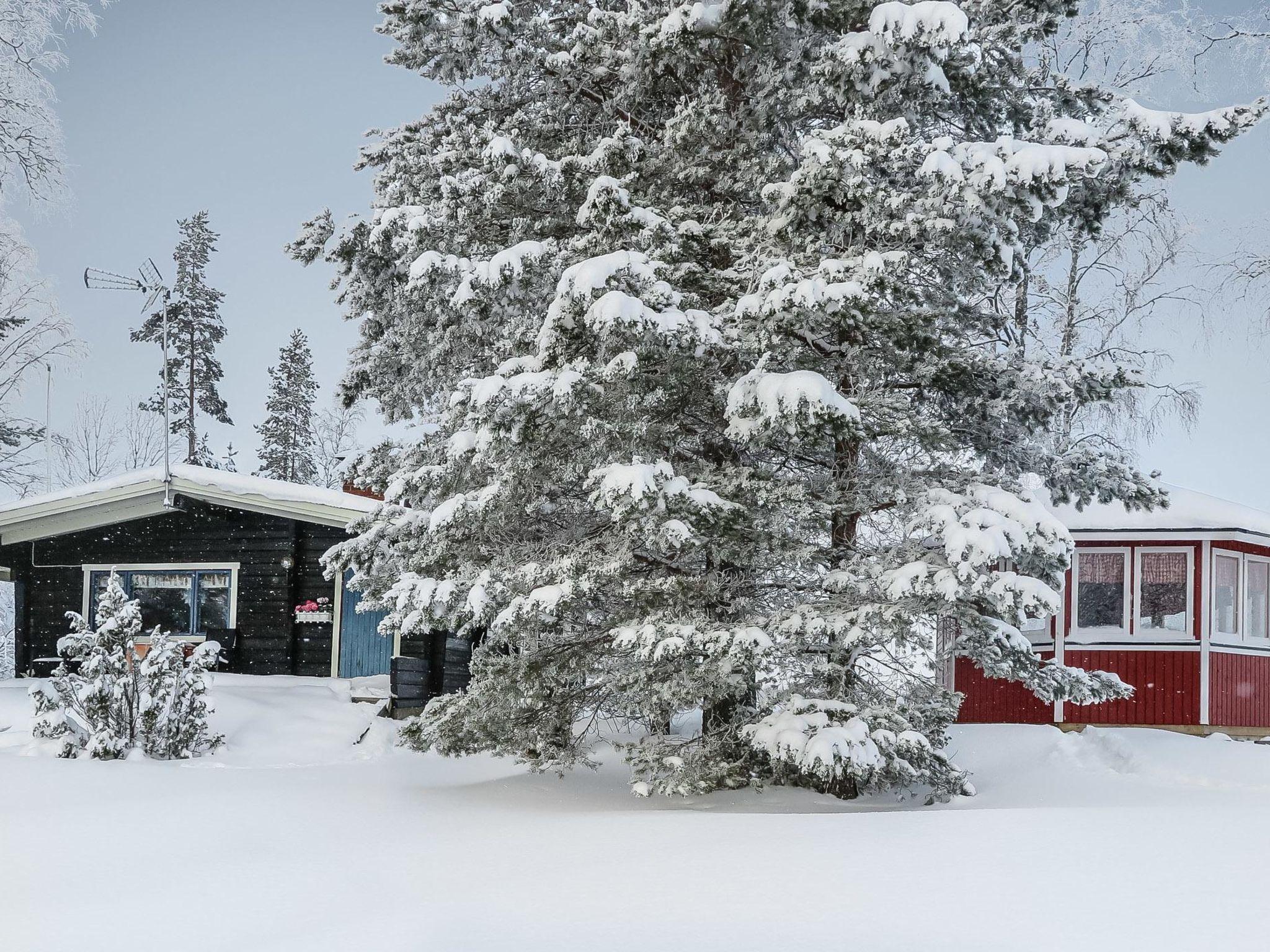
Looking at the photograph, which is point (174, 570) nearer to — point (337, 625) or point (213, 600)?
point (213, 600)

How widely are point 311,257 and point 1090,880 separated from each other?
10735 mm

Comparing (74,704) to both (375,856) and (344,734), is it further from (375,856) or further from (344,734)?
(375,856)

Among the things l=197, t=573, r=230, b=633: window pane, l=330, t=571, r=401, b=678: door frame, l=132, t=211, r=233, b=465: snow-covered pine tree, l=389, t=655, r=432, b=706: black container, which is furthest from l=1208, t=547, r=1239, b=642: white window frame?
l=132, t=211, r=233, b=465: snow-covered pine tree

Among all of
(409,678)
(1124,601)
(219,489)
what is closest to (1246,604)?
(1124,601)

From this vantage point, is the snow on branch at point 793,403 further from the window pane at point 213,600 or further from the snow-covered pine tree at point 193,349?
the snow-covered pine tree at point 193,349

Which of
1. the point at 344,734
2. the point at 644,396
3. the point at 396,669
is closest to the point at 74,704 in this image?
the point at 344,734

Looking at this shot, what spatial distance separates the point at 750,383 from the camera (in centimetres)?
847

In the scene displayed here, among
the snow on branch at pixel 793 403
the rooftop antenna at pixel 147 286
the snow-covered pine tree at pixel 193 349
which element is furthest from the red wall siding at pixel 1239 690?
the snow-covered pine tree at pixel 193 349

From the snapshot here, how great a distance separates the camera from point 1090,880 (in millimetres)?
5383

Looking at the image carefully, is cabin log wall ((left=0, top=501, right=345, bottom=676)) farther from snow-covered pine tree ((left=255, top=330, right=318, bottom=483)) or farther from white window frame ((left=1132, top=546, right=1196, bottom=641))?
snow-covered pine tree ((left=255, top=330, right=318, bottom=483))

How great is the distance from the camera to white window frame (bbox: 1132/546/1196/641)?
13172 mm

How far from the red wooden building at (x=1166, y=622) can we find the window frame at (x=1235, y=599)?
0.05 feet

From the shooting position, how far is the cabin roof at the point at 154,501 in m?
15.8

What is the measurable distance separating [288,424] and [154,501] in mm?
22740
